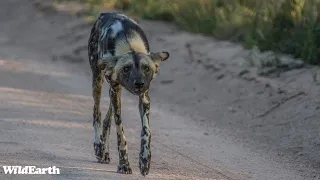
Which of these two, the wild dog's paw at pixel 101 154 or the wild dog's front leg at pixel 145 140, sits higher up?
the wild dog's front leg at pixel 145 140

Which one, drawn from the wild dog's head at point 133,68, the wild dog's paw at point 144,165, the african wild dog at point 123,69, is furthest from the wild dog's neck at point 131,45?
the wild dog's paw at point 144,165

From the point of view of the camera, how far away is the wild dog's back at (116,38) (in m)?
7.67

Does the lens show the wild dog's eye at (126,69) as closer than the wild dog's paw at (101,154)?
Yes

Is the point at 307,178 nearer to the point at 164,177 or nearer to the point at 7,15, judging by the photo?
the point at 164,177

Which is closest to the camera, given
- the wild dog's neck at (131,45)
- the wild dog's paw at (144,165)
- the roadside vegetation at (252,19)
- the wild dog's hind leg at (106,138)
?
the wild dog's paw at (144,165)

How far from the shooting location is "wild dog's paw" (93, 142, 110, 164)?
26.6 ft

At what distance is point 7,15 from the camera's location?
76.9 feet

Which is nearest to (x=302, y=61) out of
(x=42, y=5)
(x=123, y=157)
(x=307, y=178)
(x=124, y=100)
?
(x=124, y=100)

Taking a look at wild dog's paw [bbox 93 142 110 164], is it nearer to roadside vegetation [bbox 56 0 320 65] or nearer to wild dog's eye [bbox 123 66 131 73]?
wild dog's eye [bbox 123 66 131 73]

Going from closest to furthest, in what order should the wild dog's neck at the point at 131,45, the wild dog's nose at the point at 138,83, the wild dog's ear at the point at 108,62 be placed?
the wild dog's nose at the point at 138,83 → the wild dog's ear at the point at 108,62 → the wild dog's neck at the point at 131,45

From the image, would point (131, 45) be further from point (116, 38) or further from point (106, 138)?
point (106, 138)

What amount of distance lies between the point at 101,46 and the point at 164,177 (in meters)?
1.46

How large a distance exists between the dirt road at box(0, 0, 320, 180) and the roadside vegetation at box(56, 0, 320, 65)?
12.5 inches

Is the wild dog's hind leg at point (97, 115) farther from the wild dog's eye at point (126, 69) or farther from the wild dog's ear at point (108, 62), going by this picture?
the wild dog's eye at point (126, 69)
